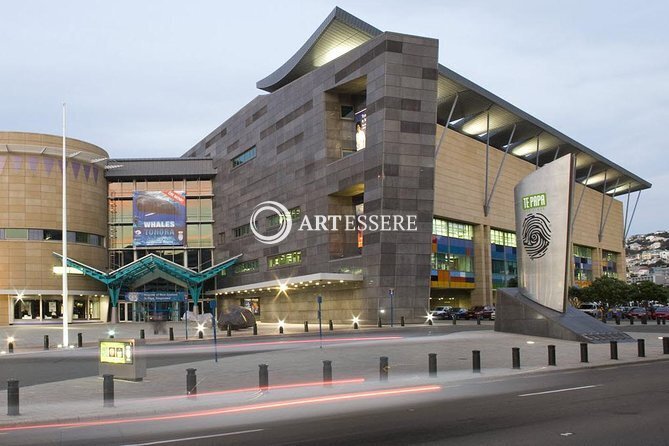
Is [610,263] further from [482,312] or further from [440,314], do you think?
[440,314]

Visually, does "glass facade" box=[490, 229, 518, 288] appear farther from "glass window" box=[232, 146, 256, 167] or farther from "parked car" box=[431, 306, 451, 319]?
"glass window" box=[232, 146, 256, 167]

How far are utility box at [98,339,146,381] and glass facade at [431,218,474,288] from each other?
5988 cm

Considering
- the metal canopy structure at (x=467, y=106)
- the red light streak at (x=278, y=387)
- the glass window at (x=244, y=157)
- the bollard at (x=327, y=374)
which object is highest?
the metal canopy structure at (x=467, y=106)

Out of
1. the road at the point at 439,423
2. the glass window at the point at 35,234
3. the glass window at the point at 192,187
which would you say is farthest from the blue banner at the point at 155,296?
the road at the point at 439,423

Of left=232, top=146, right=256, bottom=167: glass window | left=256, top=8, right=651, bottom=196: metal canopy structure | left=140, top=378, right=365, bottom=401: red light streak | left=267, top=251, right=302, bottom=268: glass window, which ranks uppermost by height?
left=256, top=8, right=651, bottom=196: metal canopy structure

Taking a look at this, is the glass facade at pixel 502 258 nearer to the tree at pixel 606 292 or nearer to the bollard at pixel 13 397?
the tree at pixel 606 292

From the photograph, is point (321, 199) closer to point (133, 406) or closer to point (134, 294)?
point (134, 294)

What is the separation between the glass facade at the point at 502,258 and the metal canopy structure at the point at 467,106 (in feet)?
35.9

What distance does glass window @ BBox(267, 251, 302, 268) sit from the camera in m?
72.8

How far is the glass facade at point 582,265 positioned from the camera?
110938 mm

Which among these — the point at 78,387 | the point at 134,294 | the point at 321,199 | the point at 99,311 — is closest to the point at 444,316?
the point at 321,199

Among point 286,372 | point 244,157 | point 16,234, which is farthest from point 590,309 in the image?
point 16,234

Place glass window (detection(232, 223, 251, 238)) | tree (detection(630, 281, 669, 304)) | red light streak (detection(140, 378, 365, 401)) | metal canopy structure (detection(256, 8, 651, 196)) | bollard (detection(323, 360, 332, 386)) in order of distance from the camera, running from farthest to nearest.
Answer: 1. glass window (detection(232, 223, 251, 238))
2. tree (detection(630, 281, 669, 304))
3. metal canopy structure (detection(256, 8, 651, 196))
4. bollard (detection(323, 360, 332, 386))
5. red light streak (detection(140, 378, 365, 401))

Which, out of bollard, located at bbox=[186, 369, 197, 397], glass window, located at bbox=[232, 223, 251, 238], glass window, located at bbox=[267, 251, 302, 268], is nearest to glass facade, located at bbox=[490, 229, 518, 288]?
glass window, located at bbox=[267, 251, 302, 268]
